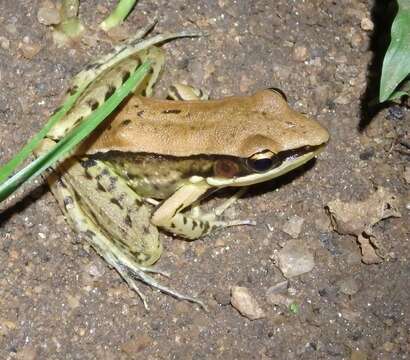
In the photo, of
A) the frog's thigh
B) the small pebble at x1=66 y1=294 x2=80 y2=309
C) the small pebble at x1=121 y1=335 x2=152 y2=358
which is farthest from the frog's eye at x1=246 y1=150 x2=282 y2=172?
the small pebble at x1=66 y1=294 x2=80 y2=309

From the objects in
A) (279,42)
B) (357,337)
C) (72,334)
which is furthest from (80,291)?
(279,42)

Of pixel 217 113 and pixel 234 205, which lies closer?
pixel 217 113

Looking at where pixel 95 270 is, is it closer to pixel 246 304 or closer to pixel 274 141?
pixel 246 304

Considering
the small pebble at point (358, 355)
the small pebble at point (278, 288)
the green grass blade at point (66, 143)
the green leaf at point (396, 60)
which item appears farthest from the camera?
the small pebble at point (278, 288)

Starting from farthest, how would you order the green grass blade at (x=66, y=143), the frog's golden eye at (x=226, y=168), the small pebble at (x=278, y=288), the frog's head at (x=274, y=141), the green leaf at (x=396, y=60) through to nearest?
the small pebble at (x=278, y=288) < the frog's golden eye at (x=226, y=168) < the frog's head at (x=274, y=141) < the green leaf at (x=396, y=60) < the green grass blade at (x=66, y=143)

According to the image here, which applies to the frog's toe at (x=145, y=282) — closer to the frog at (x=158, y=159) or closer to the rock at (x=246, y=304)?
the frog at (x=158, y=159)

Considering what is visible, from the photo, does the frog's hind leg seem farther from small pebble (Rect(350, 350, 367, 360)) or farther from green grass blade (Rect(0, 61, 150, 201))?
green grass blade (Rect(0, 61, 150, 201))

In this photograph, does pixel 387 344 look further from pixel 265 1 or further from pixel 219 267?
pixel 265 1

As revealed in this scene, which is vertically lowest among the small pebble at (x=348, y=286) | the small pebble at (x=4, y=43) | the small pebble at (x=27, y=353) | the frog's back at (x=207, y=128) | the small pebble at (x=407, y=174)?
the small pebble at (x=348, y=286)

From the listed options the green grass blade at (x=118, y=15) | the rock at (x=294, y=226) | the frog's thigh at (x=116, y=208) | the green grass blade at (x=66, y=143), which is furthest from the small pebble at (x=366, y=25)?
A: the green grass blade at (x=66, y=143)
